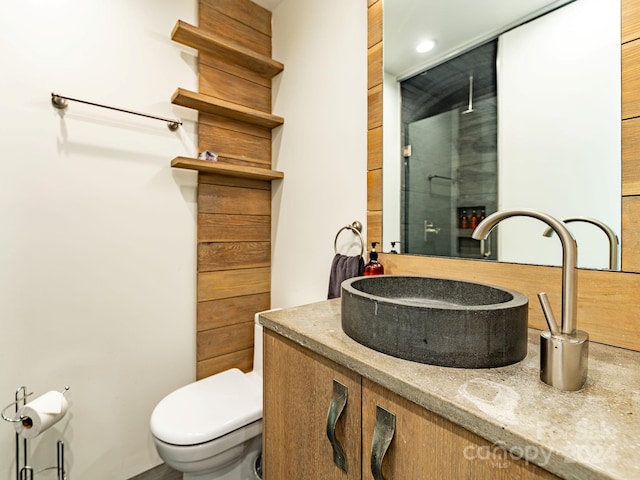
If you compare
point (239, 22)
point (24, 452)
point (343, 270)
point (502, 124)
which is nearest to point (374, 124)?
point (502, 124)

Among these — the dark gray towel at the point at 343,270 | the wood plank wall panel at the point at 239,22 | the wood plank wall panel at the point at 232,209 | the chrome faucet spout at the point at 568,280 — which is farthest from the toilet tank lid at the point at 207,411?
the wood plank wall panel at the point at 239,22

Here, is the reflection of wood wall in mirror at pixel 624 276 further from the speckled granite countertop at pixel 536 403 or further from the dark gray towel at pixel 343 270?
the dark gray towel at pixel 343 270

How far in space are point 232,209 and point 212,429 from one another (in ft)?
3.52

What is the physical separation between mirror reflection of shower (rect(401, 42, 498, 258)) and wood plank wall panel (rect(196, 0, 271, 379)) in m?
0.96

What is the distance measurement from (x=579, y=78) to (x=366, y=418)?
3.21 feet

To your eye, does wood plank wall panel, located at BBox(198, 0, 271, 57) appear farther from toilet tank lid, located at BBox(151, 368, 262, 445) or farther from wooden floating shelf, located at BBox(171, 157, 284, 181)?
toilet tank lid, located at BBox(151, 368, 262, 445)

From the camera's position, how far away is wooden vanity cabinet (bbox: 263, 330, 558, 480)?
0.45 m

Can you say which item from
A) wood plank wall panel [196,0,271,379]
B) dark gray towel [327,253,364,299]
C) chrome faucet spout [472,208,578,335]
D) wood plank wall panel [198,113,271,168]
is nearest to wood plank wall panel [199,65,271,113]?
wood plank wall panel [196,0,271,379]

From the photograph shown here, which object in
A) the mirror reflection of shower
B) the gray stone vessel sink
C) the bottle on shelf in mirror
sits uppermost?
the mirror reflection of shower

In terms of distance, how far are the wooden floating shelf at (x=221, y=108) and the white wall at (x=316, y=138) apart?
10 cm

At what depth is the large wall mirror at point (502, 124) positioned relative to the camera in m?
0.77

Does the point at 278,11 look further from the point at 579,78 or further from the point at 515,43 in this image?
the point at 579,78

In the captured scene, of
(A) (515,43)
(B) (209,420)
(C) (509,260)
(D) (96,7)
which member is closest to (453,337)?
(C) (509,260)

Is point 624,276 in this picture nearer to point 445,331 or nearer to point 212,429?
point 445,331
